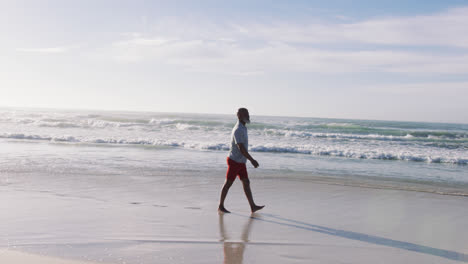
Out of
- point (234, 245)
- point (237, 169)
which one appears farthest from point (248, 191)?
point (234, 245)

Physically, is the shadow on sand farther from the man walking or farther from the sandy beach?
the man walking

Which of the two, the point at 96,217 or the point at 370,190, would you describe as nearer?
the point at 96,217

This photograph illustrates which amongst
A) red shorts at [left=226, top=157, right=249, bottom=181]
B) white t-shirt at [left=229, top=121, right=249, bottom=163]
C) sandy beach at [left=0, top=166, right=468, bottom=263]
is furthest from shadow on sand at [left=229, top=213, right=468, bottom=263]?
white t-shirt at [left=229, top=121, right=249, bottom=163]

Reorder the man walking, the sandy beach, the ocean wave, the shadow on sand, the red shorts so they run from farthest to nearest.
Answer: the ocean wave, the red shorts, the man walking, the shadow on sand, the sandy beach

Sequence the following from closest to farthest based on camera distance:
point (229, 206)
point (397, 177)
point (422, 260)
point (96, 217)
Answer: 1. point (422, 260)
2. point (96, 217)
3. point (229, 206)
4. point (397, 177)

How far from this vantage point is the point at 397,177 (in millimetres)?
10195

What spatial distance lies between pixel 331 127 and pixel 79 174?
99.5 feet

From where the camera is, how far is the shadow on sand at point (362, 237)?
13.5 feet

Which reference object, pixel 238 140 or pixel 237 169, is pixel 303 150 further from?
pixel 238 140

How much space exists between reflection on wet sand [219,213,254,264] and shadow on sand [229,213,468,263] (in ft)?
0.05

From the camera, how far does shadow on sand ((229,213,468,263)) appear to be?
4.12 m

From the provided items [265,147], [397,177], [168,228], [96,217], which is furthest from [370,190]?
[265,147]

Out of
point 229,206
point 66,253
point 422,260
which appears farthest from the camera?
point 229,206

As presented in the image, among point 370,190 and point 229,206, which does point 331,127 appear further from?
point 229,206
